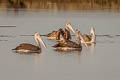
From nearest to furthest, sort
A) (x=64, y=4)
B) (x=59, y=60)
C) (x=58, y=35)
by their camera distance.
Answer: (x=59, y=60), (x=58, y=35), (x=64, y=4)

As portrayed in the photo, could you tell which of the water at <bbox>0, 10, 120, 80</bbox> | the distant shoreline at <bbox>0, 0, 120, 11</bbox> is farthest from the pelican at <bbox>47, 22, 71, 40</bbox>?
the distant shoreline at <bbox>0, 0, 120, 11</bbox>

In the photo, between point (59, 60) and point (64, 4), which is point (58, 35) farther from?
point (64, 4)

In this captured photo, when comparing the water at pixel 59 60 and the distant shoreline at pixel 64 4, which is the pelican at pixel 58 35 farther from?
the distant shoreline at pixel 64 4

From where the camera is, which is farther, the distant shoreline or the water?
the distant shoreline

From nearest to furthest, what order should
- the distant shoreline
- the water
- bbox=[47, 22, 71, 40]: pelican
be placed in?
the water, bbox=[47, 22, 71, 40]: pelican, the distant shoreline

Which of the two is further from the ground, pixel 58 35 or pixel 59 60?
pixel 58 35

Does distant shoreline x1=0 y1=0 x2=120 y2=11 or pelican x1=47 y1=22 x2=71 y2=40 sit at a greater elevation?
distant shoreline x1=0 y1=0 x2=120 y2=11

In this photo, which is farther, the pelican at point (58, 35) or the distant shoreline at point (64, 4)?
the distant shoreline at point (64, 4)

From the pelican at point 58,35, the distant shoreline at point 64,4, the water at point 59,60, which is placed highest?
the distant shoreline at point 64,4

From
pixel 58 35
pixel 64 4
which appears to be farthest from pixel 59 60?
pixel 64 4

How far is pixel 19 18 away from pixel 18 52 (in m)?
13.2

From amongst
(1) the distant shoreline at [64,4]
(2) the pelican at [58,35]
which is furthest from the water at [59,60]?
(1) the distant shoreline at [64,4]

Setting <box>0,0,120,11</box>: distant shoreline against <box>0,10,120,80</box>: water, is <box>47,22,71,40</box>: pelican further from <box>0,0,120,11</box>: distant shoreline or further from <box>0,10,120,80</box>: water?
<box>0,0,120,11</box>: distant shoreline

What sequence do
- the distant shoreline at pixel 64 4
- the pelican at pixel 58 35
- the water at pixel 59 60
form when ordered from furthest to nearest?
1. the distant shoreline at pixel 64 4
2. the pelican at pixel 58 35
3. the water at pixel 59 60
